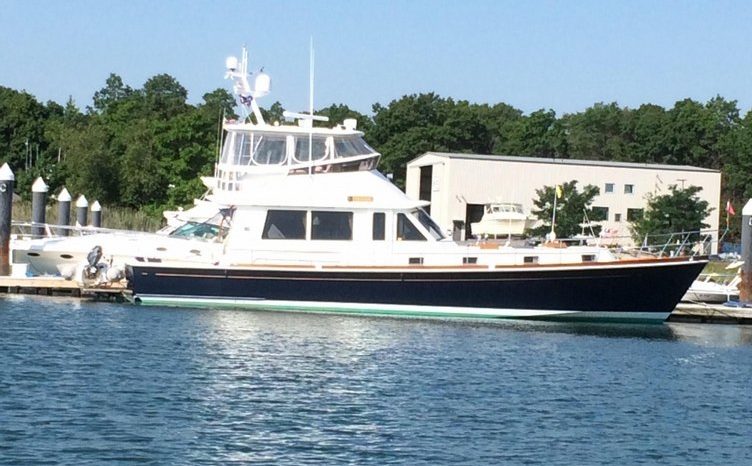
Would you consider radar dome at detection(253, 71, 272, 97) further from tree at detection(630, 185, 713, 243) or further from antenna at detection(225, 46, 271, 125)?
tree at detection(630, 185, 713, 243)

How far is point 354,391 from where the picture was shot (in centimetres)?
2045

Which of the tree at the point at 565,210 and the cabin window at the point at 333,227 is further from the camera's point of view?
the tree at the point at 565,210

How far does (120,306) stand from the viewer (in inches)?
1230

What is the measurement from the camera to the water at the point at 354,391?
652 inches

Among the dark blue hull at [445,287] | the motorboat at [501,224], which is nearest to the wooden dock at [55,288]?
the dark blue hull at [445,287]

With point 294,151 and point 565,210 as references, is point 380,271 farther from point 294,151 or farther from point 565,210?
point 565,210

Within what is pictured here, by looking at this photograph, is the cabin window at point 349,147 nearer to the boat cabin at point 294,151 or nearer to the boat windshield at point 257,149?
the boat cabin at point 294,151

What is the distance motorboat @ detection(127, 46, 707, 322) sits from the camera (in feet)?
99.6

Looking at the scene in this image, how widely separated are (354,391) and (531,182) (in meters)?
44.9

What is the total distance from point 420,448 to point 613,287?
48.8 feet

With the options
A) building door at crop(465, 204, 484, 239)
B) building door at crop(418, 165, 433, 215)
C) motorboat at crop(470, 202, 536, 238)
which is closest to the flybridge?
motorboat at crop(470, 202, 536, 238)

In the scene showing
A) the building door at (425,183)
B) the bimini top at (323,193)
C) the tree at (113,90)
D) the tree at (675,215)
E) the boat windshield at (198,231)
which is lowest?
the boat windshield at (198,231)

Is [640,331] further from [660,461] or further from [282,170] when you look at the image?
[660,461]

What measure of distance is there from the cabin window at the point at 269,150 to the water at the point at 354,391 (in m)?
4.38
